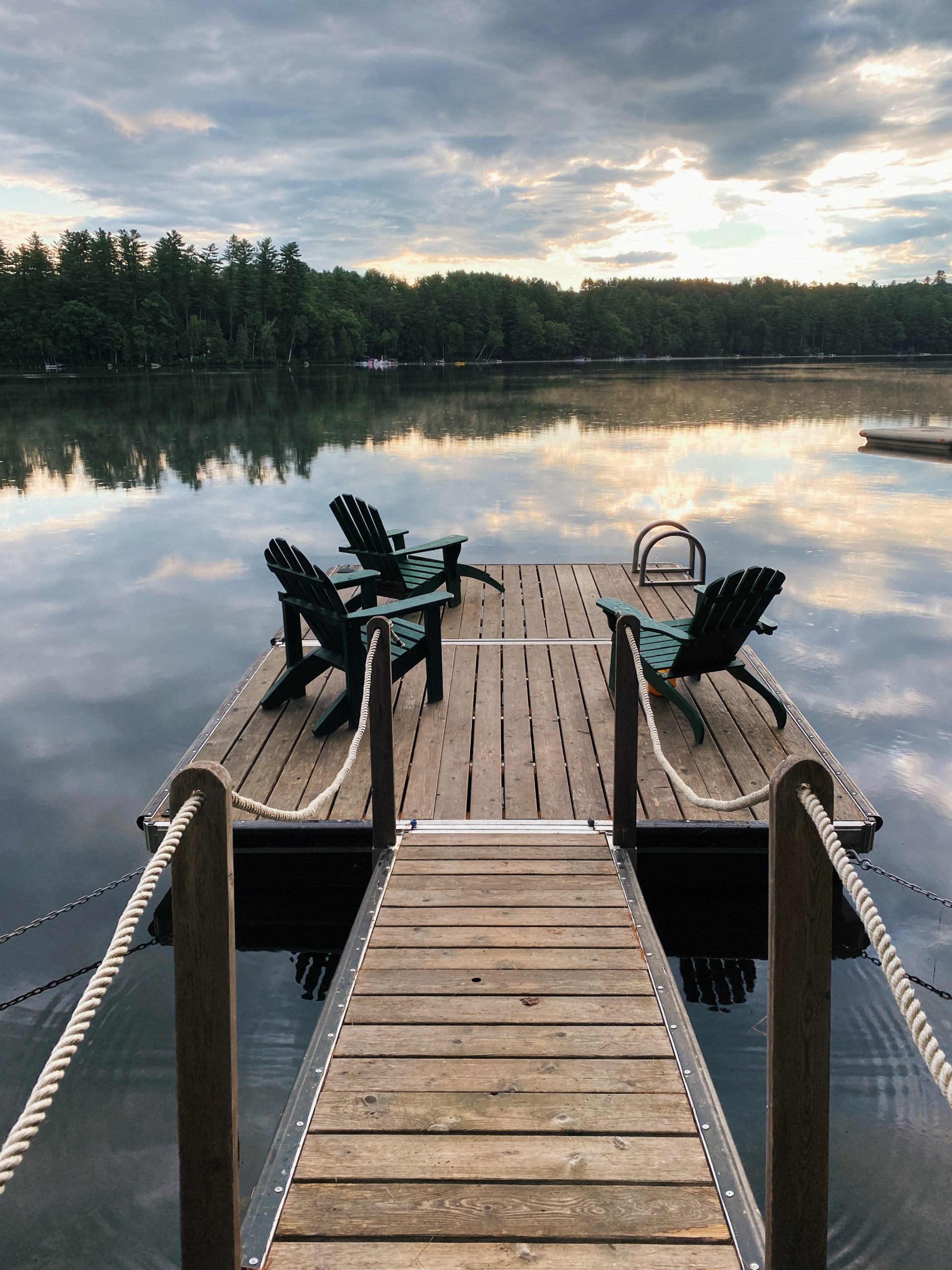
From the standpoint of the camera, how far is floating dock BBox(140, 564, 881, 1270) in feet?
5.68

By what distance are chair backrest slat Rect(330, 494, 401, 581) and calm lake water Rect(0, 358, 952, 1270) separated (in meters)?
1.77

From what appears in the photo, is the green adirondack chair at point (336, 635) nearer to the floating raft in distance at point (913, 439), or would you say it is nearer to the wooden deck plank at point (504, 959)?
the wooden deck plank at point (504, 959)

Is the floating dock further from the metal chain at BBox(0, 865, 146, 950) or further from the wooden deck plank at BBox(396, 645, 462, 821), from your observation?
the metal chain at BBox(0, 865, 146, 950)

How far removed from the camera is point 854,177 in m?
82.0

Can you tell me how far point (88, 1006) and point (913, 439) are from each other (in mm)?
23872

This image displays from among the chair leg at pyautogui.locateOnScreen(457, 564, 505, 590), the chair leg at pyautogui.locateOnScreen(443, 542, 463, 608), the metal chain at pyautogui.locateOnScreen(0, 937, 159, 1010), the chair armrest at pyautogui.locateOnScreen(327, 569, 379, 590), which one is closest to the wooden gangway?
the metal chain at pyautogui.locateOnScreen(0, 937, 159, 1010)

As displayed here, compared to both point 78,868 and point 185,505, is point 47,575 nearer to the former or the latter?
point 185,505

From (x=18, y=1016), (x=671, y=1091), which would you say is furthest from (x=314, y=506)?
(x=671, y=1091)

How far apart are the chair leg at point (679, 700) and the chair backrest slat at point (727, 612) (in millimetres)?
135

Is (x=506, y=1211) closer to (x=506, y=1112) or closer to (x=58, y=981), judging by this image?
(x=506, y=1112)

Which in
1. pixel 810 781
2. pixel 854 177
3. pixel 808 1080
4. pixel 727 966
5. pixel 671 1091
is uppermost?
pixel 854 177

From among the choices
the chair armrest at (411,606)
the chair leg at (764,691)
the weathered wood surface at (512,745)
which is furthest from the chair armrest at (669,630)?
the chair armrest at (411,606)

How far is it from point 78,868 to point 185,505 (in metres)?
12.1

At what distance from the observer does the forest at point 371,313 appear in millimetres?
70750
